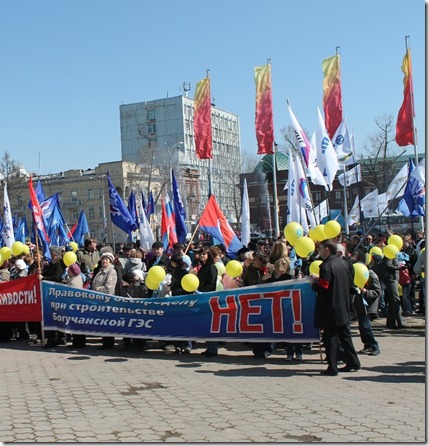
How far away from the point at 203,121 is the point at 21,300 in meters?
11.3

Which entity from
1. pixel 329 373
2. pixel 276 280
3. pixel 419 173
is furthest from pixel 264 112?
pixel 329 373

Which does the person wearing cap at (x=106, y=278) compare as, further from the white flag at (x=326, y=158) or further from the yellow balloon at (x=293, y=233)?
the white flag at (x=326, y=158)

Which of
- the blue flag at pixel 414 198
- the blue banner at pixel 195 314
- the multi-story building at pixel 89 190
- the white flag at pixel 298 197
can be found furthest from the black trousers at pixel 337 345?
the multi-story building at pixel 89 190

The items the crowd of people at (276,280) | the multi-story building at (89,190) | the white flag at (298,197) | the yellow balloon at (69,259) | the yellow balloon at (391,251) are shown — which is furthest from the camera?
→ the multi-story building at (89,190)

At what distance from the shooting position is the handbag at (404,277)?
47.2ft

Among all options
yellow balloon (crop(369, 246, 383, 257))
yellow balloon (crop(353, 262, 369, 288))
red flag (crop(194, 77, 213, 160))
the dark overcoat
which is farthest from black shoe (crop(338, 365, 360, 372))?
red flag (crop(194, 77, 213, 160))

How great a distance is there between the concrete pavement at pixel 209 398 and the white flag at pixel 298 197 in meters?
6.39

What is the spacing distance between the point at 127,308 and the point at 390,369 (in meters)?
4.56

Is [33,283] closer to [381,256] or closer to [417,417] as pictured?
[381,256]

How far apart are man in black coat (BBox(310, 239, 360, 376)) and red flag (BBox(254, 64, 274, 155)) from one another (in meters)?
13.2

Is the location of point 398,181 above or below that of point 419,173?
below

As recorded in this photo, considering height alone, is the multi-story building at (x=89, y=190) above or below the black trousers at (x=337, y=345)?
above

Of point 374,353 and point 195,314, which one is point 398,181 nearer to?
point 374,353

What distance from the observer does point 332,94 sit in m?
21.2
